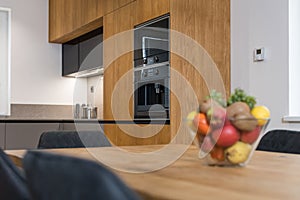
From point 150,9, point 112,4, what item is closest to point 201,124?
point 150,9

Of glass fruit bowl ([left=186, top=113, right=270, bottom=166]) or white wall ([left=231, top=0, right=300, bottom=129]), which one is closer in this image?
glass fruit bowl ([left=186, top=113, right=270, bottom=166])

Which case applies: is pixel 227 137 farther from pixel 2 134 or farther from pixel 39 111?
pixel 39 111

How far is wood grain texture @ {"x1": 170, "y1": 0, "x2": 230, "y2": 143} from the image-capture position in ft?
11.7

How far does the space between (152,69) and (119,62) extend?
0.69m

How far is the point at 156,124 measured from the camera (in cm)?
368

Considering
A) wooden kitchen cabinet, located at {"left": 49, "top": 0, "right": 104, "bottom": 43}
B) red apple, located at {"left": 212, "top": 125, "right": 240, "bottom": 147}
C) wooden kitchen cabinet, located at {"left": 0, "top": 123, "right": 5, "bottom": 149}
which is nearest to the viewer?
red apple, located at {"left": 212, "top": 125, "right": 240, "bottom": 147}

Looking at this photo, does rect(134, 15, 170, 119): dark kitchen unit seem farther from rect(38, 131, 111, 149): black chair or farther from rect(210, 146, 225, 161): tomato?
rect(210, 146, 225, 161): tomato

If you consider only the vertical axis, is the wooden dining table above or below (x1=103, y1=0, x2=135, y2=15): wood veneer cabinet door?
below

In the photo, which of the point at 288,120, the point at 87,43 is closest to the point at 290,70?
the point at 288,120

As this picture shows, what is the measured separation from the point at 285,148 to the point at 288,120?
110 cm

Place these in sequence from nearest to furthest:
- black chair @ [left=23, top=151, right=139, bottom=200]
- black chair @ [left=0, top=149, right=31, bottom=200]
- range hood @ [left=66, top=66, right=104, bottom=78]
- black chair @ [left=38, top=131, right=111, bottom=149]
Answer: black chair @ [left=23, top=151, right=139, bottom=200]
black chair @ [left=0, top=149, right=31, bottom=200]
black chair @ [left=38, top=131, right=111, bottom=149]
range hood @ [left=66, top=66, right=104, bottom=78]

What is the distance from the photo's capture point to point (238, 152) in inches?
47.9

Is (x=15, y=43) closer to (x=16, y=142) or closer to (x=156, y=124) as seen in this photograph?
(x=16, y=142)

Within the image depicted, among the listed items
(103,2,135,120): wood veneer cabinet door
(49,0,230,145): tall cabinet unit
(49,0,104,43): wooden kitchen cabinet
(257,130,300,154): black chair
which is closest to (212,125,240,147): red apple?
(257,130,300,154): black chair
